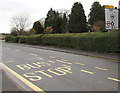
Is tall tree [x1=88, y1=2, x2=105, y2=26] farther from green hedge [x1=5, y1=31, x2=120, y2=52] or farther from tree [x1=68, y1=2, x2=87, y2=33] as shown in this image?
green hedge [x1=5, y1=31, x2=120, y2=52]

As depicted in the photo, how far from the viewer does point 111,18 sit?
39.9ft

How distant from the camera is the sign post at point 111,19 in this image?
1214 cm

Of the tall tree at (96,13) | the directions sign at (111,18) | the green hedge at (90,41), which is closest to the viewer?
the green hedge at (90,41)

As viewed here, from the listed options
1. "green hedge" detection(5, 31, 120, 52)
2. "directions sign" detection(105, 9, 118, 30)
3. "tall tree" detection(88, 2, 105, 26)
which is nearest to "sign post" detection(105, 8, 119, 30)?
"directions sign" detection(105, 9, 118, 30)

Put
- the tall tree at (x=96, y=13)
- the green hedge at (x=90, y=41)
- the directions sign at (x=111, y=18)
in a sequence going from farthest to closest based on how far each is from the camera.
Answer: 1. the tall tree at (x=96, y=13)
2. the directions sign at (x=111, y=18)
3. the green hedge at (x=90, y=41)

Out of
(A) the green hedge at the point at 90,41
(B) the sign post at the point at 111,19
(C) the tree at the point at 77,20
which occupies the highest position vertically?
(C) the tree at the point at 77,20

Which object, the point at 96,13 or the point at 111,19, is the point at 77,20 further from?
the point at 111,19

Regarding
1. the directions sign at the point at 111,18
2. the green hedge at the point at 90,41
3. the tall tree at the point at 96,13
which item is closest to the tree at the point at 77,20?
the tall tree at the point at 96,13

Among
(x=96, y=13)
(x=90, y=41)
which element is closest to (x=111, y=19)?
(x=90, y=41)

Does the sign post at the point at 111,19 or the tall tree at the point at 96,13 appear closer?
the sign post at the point at 111,19

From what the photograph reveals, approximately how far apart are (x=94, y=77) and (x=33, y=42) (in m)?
22.1

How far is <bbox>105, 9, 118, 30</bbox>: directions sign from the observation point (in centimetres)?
1214

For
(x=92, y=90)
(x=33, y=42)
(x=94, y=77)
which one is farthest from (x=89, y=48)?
(x=33, y=42)

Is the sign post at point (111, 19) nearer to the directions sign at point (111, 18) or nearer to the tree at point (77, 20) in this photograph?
the directions sign at point (111, 18)
